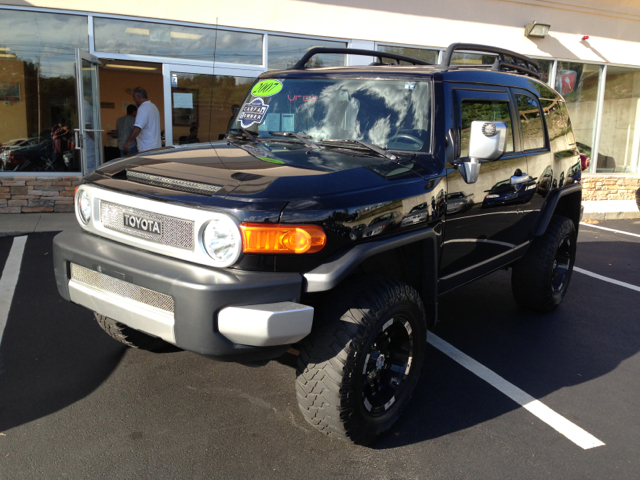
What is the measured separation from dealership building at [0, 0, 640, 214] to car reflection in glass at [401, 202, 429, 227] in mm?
4721

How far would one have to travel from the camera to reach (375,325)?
8.34 feet

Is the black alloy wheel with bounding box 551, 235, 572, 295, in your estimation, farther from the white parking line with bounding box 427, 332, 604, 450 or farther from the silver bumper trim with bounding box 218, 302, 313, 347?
the silver bumper trim with bounding box 218, 302, 313, 347

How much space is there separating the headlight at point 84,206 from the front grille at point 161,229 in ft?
0.49

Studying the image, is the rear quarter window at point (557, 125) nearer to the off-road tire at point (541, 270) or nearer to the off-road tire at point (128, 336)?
the off-road tire at point (541, 270)

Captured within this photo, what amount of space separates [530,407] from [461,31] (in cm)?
917

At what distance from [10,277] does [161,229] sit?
11.9 ft

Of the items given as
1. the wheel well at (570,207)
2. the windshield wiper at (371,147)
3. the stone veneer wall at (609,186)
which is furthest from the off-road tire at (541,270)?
the stone veneer wall at (609,186)

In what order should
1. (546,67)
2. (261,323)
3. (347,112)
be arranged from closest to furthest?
(261,323)
(347,112)
(546,67)

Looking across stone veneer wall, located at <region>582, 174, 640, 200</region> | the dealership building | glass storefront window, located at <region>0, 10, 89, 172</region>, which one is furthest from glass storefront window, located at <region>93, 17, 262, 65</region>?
stone veneer wall, located at <region>582, 174, 640, 200</region>

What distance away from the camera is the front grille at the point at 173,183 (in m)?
2.42

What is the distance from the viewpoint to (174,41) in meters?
8.91

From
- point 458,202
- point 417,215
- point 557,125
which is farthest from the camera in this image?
point 557,125

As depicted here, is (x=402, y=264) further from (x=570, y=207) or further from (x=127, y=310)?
(x=570, y=207)

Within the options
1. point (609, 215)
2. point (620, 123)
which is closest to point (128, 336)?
point (609, 215)
